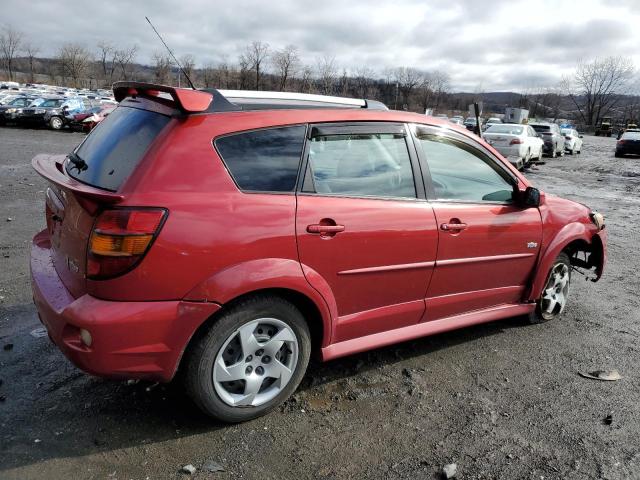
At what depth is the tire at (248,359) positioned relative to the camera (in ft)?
8.54

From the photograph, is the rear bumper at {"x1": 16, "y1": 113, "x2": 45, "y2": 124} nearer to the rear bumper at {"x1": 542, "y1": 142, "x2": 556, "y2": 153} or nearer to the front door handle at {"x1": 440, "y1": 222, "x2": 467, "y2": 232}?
the rear bumper at {"x1": 542, "y1": 142, "x2": 556, "y2": 153}

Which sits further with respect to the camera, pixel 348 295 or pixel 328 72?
pixel 328 72

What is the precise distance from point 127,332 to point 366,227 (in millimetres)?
1422

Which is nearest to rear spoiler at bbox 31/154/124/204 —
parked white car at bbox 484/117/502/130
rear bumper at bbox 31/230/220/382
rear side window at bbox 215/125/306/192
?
rear bumper at bbox 31/230/220/382

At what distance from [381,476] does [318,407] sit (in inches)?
26.0

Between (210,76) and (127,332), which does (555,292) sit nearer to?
(127,332)

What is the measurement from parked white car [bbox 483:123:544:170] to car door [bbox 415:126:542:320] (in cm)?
1459

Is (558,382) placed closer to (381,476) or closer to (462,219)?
(462,219)

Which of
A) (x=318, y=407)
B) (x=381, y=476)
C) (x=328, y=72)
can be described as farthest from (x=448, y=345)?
(x=328, y=72)

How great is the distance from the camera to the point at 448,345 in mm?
Answer: 3965

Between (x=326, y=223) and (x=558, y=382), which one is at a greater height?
(x=326, y=223)

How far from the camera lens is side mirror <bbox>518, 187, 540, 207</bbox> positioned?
12.5 feet

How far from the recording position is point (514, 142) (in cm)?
1803

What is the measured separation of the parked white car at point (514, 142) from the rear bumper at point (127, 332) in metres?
16.8
